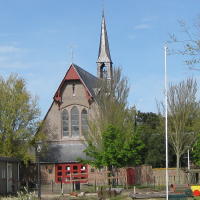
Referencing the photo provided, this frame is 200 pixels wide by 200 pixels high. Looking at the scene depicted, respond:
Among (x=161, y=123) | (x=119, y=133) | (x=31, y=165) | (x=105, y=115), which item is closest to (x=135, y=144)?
(x=119, y=133)

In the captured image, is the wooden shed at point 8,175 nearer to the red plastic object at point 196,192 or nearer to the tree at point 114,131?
the tree at point 114,131

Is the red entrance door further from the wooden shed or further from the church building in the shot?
the church building

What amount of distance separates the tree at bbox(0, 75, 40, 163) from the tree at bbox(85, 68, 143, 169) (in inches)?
287

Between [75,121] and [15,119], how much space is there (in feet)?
35.5

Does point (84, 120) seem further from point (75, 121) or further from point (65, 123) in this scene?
point (65, 123)

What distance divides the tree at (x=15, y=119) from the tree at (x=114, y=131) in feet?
23.9

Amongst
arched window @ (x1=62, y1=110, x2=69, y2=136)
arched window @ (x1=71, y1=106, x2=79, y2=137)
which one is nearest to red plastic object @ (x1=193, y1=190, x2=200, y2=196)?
arched window @ (x1=71, y1=106, x2=79, y2=137)

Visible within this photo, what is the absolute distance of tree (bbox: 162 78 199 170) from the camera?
51.5 m

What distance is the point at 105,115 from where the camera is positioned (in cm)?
4853

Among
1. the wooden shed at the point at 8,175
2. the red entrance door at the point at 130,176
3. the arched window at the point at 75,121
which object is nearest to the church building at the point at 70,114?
the arched window at the point at 75,121

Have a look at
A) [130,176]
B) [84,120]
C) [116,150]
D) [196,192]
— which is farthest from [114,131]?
[84,120]

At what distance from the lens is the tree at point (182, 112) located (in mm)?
51531

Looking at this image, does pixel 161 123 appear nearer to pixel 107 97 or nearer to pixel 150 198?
pixel 107 97

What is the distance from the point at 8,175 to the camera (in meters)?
38.3
